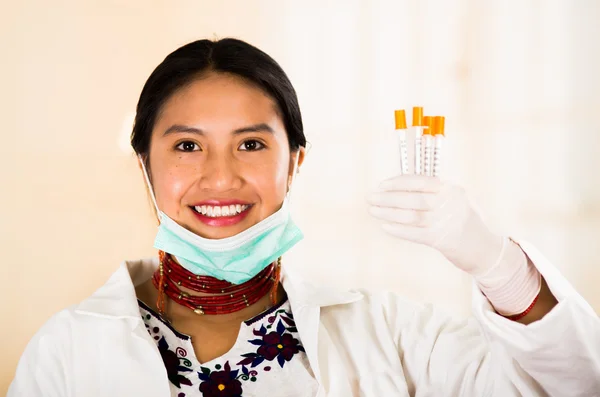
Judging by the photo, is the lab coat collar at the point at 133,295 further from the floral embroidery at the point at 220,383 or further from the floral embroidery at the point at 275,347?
the floral embroidery at the point at 220,383

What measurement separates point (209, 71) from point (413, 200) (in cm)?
71

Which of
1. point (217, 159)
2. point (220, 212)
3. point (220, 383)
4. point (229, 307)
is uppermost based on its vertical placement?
point (217, 159)

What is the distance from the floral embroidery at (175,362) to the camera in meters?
1.45

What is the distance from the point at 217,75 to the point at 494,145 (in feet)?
4.14

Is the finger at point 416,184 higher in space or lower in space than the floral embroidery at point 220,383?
higher

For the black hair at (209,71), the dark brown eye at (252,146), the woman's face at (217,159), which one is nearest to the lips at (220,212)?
the woman's face at (217,159)

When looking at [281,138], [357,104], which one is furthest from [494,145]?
[281,138]

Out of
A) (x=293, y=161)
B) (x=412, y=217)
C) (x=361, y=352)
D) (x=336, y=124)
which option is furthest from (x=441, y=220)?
(x=336, y=124)

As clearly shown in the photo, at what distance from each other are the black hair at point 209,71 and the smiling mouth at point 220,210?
0.77 ft

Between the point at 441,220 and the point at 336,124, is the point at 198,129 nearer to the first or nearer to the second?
the point at 441,220

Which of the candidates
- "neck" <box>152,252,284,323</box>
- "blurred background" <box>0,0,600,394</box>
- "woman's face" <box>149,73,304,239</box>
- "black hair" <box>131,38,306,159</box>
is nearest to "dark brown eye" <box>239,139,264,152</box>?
"woman's face" <box>149,73,304,239</box>

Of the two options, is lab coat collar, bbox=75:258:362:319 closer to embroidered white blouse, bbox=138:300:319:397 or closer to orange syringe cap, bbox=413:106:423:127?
embroidered white blouse, bbox=138:300:319:397

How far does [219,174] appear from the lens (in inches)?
58.7

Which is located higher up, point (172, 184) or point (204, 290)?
point (172, 184)
